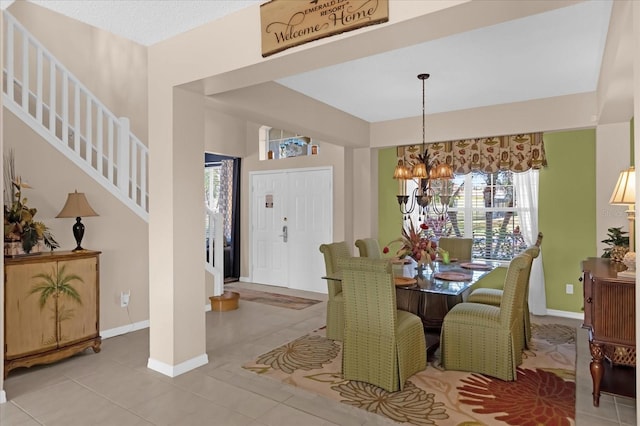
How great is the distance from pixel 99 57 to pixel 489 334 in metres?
5.21

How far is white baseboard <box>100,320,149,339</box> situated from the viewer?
428 cm

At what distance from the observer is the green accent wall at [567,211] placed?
490 cm

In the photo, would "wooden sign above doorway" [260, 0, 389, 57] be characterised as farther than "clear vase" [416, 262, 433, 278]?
No

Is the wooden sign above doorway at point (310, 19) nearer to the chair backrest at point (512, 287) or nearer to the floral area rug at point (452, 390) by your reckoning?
the chair backrest at point (512, 287)

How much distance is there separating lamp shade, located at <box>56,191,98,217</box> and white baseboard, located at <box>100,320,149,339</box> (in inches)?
51.6

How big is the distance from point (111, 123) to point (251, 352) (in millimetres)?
2961

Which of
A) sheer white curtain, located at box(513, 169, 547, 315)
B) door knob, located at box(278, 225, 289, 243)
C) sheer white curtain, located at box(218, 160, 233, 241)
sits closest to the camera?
sheer white curtain, located at box(513, 169, 547, 315)

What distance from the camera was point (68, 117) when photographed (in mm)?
4551

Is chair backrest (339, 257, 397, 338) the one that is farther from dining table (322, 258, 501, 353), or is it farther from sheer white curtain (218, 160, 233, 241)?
sheer white curtain (218, 160, 233, 241)

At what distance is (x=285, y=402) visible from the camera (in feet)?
9.39

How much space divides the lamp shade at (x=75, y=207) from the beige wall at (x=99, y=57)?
5.41ft

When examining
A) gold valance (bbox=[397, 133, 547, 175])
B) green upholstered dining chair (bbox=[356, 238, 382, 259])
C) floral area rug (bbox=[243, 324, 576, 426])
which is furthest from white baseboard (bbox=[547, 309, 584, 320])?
green upholstered dining chair (bbox=[356, 238, 382, 259])

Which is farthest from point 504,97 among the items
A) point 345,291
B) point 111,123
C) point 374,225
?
point 111,123

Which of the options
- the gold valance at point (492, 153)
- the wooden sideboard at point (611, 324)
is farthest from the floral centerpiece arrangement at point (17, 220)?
the wooden sideboard at point (611, 324)
